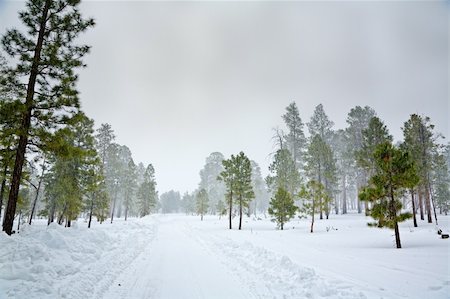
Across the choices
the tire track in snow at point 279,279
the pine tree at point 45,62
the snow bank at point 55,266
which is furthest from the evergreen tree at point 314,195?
the pine tree at point 45,62

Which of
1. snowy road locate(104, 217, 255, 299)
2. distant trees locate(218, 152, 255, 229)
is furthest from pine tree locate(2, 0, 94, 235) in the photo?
distant trees locate(218, 152, 255, 229)

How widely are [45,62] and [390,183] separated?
66.4 ft

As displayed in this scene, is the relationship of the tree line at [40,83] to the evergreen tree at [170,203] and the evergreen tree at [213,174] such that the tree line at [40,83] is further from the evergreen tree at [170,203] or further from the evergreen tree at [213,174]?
the evergreen tree at [170,203]

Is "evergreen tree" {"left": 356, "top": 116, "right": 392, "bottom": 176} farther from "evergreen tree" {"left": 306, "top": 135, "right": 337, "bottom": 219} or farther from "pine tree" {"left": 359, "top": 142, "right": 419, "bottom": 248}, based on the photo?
"pine tree" {"left": 359, "top": 142, "right": 419, "bottom": 248}

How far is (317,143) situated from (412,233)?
17762 mm

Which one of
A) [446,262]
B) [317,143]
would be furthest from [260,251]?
[317,143]

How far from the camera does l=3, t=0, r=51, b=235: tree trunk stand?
1066 centimetres

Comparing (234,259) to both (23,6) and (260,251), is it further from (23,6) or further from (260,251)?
(23,6)

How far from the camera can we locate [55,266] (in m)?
8.22

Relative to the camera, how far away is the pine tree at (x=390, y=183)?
14.6 metres

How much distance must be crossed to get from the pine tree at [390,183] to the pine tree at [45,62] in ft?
58.7

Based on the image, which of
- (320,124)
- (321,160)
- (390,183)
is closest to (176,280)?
(390,183)

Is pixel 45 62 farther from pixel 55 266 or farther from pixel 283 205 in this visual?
pixel 283 205

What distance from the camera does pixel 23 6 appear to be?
1167 centimetres
